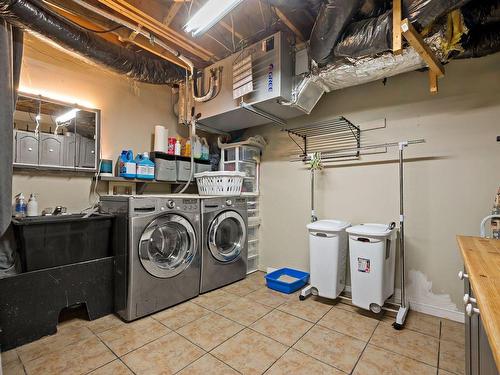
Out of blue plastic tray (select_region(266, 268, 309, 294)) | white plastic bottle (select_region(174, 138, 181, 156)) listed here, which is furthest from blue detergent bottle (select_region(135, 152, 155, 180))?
blue plastic tray (select_region(266, 268, 309, 294))

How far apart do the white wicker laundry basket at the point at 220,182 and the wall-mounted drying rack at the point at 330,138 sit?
78 centimetres

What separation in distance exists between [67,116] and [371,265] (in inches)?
Answer: 120

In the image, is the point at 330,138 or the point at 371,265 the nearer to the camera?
the point at 371,265

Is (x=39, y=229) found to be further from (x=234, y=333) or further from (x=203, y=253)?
(x=234, y=333)

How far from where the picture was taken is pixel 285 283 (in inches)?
103

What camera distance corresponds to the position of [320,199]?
2826 millimetres

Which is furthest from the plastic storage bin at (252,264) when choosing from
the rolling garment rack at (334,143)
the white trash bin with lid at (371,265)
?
the white trash bin with lid at (371,265)

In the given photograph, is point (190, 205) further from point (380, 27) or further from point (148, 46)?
point (380, 27)

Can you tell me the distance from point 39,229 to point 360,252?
2.50 meters

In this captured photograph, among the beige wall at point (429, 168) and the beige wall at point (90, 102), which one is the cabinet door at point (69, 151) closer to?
the beige wall at point (90, 102)

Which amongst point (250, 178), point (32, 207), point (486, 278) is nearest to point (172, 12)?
point (250, 178)

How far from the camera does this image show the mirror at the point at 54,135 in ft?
6.91

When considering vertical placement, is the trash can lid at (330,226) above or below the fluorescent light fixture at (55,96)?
below

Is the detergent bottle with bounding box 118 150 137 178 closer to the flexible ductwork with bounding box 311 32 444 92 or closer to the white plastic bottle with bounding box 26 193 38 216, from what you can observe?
the white plastic bottle with bounding box 26 193 38 216
